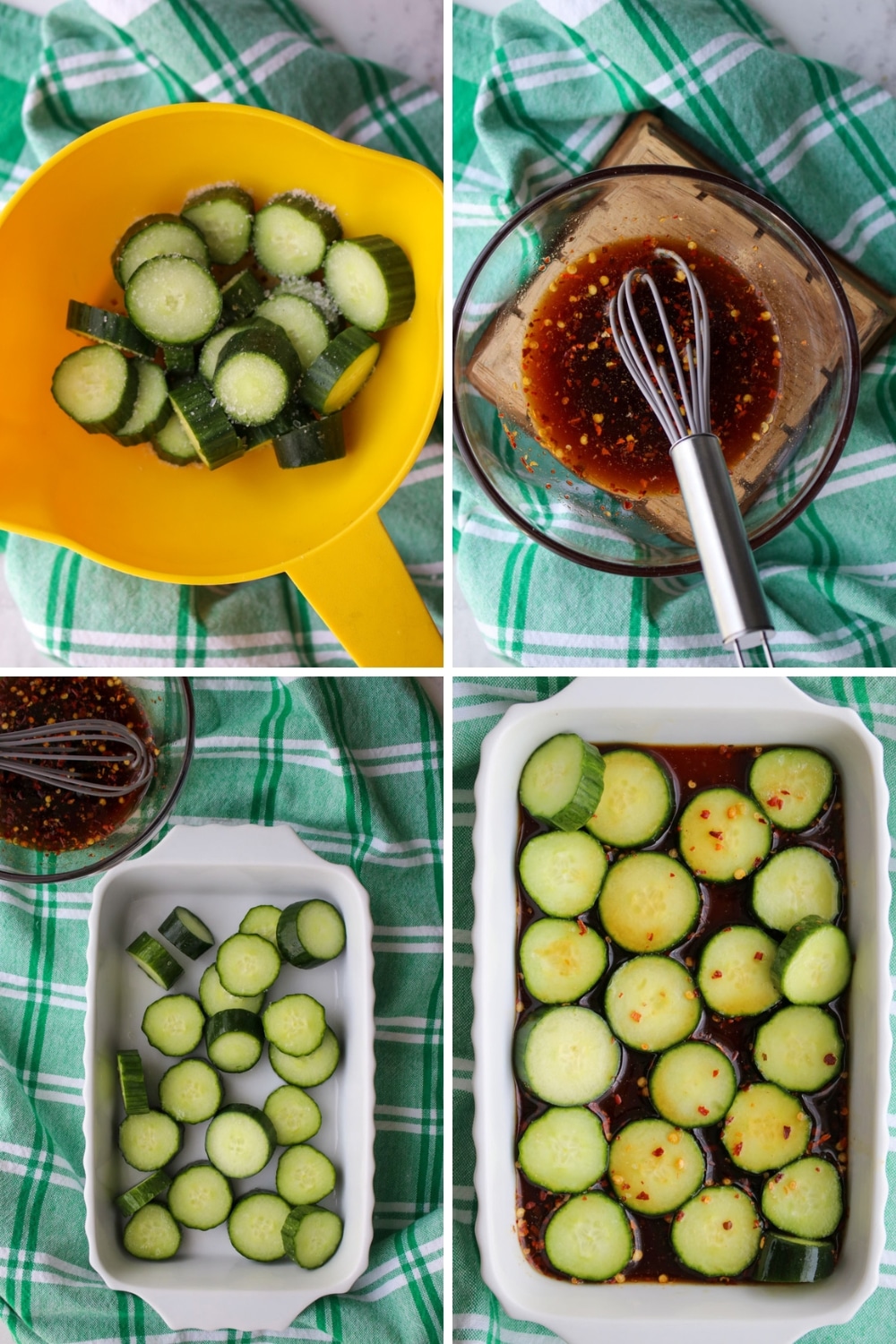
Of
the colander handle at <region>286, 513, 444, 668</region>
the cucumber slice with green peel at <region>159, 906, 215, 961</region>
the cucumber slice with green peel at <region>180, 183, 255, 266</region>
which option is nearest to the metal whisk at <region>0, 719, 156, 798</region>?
the cucumber slice with green peel at <region>159, 906, 215, 961</region>

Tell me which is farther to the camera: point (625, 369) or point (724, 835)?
point (724, 835)

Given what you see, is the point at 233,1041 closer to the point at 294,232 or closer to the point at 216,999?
the point at 216,999

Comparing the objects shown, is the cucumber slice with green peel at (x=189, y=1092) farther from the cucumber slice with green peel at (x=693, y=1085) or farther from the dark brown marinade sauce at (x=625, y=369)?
the dark brown marinade sauce at (x=625, y=369)

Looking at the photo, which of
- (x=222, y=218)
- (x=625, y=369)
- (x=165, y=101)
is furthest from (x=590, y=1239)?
(x=165, y=101)

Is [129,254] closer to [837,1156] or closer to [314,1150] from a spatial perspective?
[314,1150]

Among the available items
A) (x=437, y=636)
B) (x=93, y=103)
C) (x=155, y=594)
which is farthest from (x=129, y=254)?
(x=437, y=636)

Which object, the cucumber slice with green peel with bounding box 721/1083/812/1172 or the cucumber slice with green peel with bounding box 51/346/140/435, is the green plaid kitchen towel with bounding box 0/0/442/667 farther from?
the cucumber slice with green peel with bounding box 721/1083/812/1172

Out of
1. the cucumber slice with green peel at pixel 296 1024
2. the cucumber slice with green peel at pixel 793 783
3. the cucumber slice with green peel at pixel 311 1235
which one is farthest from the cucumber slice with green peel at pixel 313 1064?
the cucumber slice with green peel at pixel 793 783
